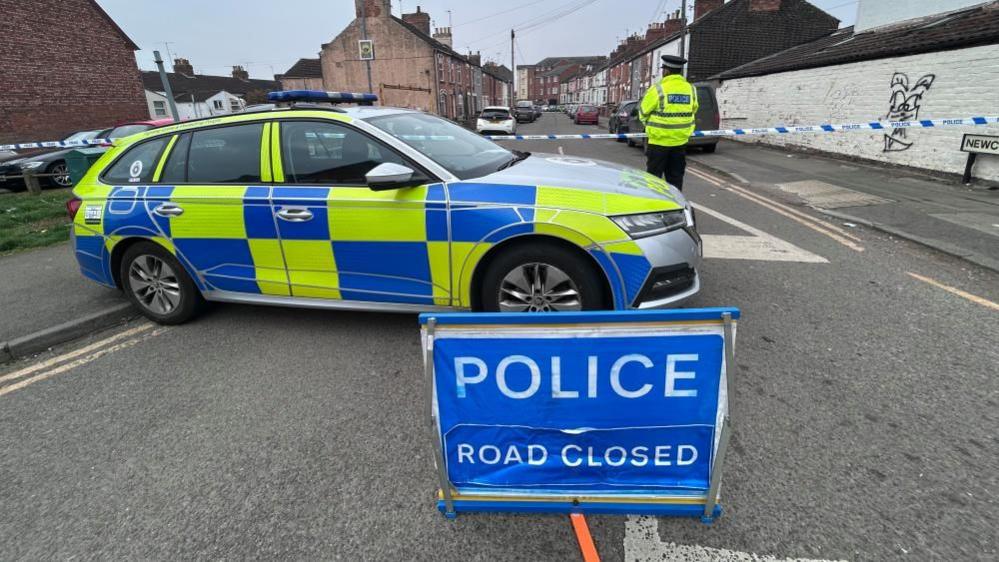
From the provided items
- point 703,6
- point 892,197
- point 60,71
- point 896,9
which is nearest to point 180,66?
point 60,71

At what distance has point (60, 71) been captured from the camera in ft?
62.0

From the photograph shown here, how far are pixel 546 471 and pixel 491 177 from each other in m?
1.99

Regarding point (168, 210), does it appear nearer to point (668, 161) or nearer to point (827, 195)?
point (668, 161)

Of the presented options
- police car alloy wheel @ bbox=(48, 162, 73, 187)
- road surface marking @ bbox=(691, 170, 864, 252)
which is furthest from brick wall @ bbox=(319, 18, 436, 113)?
road surface marking @ bbox=(691, 170, 864, 252)

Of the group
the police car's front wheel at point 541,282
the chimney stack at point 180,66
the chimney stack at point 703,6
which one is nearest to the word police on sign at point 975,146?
the police car's front wheel at point 541,282

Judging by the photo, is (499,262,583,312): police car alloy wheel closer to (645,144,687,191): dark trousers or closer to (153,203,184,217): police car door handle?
(153,203,184,217): police car door handle

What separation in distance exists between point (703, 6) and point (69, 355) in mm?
33654

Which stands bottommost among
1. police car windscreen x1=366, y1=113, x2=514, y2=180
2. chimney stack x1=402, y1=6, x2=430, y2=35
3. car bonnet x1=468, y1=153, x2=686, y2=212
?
car bonnet x1=468, y1=153, x2=686, y2=212

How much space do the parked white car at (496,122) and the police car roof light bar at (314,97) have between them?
17.2 metres

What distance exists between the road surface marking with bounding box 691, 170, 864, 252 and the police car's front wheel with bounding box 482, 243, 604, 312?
4146 millimetres

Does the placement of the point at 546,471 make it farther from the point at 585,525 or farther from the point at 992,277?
the point at 992,277

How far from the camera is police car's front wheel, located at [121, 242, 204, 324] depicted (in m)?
4.05

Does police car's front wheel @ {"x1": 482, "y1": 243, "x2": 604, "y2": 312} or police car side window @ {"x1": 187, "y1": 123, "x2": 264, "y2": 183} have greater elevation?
police car side window @ {"x1": 187, "y1": 123, "x2": 264, "y2": 183}

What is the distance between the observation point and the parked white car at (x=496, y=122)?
72.0 feet
